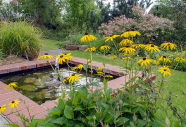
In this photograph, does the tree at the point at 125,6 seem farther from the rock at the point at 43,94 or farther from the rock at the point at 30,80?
the rock at the point at 43,94

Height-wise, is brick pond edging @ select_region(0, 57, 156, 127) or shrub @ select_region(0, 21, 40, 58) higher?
shrub @ select_region(0, 21, 40, 58)

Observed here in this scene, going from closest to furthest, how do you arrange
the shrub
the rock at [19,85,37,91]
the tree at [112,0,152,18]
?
the rock at [19,85,37,91] < the shrub < the tree at [112,0,152,18]

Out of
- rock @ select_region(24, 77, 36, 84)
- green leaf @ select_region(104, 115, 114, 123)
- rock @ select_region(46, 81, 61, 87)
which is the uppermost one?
green leaf @ select_region(104, 115, 114, 123)

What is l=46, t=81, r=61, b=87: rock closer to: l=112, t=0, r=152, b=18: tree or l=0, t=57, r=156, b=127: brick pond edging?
l=0, t=57, r=156, b=127: brick pond edging

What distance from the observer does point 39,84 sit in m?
3.35

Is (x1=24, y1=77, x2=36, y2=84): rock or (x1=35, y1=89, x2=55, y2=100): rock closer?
(x1=35, y1=89, x2=55, y2=100): rock

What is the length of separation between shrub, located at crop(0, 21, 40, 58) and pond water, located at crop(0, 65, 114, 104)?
2.95 feet

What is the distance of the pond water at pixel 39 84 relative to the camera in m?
2.83

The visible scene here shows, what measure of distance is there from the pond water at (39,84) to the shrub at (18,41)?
900mm

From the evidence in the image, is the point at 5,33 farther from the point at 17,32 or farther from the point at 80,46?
the point at 80,46

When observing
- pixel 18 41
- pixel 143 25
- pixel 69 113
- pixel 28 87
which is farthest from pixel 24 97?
pixel 143 25

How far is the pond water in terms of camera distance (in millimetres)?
2831

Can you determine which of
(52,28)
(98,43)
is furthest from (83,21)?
(98,43)

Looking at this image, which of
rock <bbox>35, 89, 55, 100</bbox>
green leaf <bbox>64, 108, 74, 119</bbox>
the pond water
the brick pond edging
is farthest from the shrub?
green leaf <bbox>64, 108, 74, 119</bbox>
